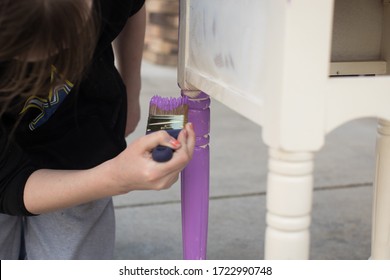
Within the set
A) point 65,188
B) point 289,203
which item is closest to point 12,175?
point 65,188

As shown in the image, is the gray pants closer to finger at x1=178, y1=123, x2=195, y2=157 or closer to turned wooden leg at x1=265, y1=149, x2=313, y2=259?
finger at x1=178, y1=123, x2=195, y2=157

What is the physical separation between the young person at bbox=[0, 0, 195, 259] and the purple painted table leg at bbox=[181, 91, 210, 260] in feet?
0.42

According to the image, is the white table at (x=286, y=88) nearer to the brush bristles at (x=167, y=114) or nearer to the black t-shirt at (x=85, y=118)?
the brush bristles at (x=167, y=114)

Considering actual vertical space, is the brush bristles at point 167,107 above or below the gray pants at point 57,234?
above

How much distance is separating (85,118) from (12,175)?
20 centimetres

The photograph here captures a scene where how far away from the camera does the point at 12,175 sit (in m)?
0.88

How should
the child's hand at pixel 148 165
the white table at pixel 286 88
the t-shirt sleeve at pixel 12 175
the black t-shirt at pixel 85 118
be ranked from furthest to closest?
1. the black t-shirt at pixel 85 118
2. the t-shirt sleeve at pixel 12 175
3. the child's hand at pixel 148 165
4. the white table at pixel 286 88

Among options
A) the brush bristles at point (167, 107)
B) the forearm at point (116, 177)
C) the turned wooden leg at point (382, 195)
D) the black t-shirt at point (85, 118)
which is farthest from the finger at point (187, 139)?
the turned wooden leg at point (382, 195)

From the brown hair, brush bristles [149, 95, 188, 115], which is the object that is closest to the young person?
the brown hair

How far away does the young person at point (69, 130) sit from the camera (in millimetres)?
693

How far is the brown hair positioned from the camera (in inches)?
26.0

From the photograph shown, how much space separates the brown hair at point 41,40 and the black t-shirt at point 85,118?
19cm

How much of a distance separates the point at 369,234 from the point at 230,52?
846mm

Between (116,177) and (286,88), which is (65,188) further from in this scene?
(286,88)
